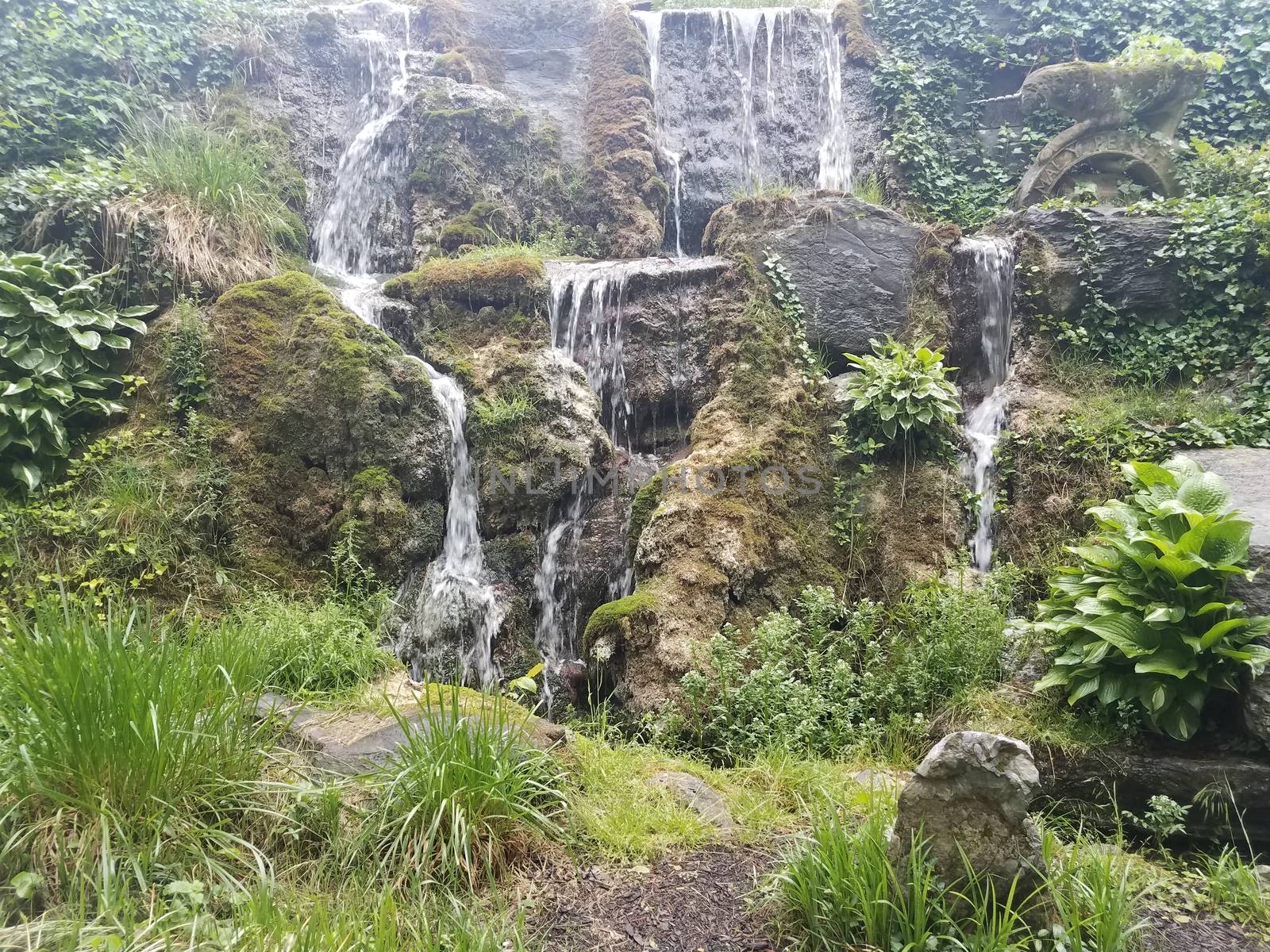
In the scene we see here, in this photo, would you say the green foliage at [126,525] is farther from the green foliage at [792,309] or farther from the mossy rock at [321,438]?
the green foliage at [792,309]

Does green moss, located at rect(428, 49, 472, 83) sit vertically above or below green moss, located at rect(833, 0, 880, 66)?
below

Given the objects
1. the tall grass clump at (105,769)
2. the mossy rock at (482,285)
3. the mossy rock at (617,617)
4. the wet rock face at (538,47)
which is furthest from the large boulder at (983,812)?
the wet rock face at (538,47)

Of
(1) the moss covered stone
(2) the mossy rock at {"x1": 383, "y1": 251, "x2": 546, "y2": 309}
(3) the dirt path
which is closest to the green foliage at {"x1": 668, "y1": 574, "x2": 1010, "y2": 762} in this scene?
(3) the dirt path

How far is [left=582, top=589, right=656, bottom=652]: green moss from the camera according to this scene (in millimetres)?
5164

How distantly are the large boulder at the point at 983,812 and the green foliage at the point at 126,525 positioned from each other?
4.89m

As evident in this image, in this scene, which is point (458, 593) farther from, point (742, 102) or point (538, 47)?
point (538, 47)

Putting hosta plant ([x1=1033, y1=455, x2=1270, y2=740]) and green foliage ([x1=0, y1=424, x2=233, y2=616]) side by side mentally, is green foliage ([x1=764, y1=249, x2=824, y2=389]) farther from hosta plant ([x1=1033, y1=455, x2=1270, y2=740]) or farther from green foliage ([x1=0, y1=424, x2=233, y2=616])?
green foliage ([x1=0, y1=424, x2=233, y2=616])

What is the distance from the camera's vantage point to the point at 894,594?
18.7 feet

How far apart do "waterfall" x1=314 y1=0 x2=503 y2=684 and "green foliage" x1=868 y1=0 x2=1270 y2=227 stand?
22.1ft

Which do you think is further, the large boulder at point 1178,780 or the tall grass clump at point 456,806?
the large boulder at point 1178,780

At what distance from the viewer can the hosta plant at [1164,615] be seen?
359 cm

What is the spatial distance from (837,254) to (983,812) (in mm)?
6057

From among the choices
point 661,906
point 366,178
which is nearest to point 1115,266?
point 661,906

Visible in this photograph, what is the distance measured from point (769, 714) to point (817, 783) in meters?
0.74
